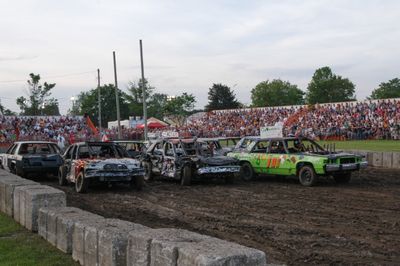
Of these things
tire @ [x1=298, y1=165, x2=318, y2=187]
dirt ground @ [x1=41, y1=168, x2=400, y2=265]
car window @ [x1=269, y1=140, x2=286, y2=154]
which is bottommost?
dirt ground @ [x1=41, y1=168, x2=400, y2=265]

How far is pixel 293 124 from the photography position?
44781 mm

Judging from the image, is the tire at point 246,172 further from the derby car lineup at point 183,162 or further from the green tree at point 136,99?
the green tree at point 136,99

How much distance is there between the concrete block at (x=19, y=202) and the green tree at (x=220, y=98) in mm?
90255

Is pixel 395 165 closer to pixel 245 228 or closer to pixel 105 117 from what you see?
pixel 245 228

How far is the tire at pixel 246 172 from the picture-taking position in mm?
16469

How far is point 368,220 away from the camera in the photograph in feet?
30.3

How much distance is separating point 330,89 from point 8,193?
10292 cm

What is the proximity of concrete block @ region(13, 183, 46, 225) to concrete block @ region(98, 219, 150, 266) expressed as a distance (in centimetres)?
359

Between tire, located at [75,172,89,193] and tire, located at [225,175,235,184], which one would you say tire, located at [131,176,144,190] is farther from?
tire, located at [225,175,235,184]

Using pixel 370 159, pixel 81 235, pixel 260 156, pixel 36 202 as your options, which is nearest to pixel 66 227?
pixel 81 235

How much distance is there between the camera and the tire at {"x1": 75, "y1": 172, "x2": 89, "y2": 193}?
44.3ft

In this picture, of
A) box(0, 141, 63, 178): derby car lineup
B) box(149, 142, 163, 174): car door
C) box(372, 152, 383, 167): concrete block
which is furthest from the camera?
box(372, 152, 383, 167): concrete block

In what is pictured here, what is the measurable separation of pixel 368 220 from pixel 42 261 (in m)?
5.78

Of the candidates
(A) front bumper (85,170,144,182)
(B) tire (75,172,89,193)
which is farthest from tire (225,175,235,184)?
(B) tire (75,172,89,193)
